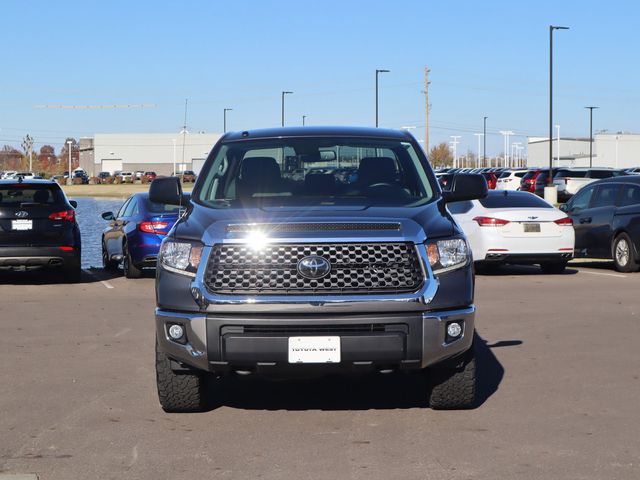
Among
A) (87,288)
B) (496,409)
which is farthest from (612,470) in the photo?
(87,288)

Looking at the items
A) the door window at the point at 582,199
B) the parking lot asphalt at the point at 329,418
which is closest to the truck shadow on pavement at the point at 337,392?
the parking lot asphalt at the point at 329,418

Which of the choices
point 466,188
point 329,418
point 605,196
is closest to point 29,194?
point 605,196

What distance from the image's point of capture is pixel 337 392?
27.5 feet

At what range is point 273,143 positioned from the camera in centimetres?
859

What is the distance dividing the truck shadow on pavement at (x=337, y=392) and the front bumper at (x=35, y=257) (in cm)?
903

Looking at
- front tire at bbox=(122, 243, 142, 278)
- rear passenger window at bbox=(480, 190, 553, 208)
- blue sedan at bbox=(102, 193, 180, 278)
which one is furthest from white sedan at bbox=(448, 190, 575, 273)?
front tire at bbox=(122, 243, 142, 278)

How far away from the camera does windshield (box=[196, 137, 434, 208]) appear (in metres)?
8.08

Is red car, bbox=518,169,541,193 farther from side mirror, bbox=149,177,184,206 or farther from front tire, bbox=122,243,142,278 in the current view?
side mirror, bbox=149,177,184,206

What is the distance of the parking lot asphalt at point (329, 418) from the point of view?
6129 mm

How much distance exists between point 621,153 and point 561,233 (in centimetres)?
12944

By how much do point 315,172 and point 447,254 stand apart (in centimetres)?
154

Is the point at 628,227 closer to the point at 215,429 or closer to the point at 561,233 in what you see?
the point at 561,233

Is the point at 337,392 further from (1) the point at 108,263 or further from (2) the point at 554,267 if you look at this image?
(1) the point at 108,263

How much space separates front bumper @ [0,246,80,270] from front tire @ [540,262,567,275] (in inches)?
310
